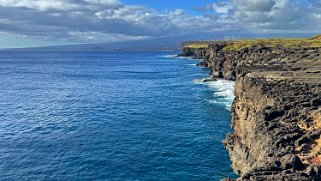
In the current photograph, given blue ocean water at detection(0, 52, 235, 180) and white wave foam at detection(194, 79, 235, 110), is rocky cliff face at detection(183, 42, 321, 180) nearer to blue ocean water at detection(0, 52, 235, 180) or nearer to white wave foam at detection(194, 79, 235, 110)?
blue ocean water at detection(0, 52, 235, 180)

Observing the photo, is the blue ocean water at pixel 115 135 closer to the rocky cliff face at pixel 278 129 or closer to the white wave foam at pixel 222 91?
the white wave foam at pixel 222 91

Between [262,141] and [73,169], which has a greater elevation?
[262,141]

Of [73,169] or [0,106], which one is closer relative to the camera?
[73,169]

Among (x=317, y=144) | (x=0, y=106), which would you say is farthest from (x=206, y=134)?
(x=0, y=106)

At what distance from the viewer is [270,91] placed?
57.2 meters

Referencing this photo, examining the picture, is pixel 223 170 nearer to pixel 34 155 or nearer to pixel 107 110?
pixel 34 155

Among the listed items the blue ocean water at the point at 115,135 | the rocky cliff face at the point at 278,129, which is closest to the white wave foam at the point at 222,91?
the blue ocean water at the point at 115,135

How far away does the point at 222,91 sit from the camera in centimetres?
11844

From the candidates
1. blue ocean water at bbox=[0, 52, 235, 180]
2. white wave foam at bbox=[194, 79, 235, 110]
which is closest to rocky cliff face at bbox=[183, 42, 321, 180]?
blue ocean water at bbox=[0, 52, 235, 180]

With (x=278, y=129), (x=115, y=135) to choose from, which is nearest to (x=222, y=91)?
(x=115, y=135)

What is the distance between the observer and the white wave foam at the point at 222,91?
101312mm

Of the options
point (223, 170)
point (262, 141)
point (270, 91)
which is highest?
point (270, 91)

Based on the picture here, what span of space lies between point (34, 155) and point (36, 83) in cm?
9574

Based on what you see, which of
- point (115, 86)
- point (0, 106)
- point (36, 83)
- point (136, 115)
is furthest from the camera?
point (36, 83)
